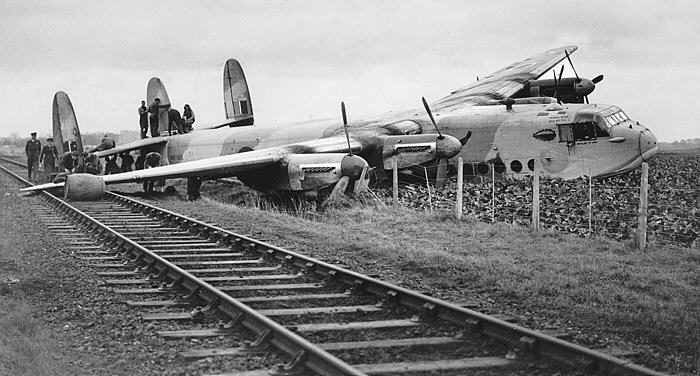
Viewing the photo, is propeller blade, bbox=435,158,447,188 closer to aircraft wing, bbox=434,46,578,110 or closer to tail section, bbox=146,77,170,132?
aircraft wing, bbox=434,46,578,110

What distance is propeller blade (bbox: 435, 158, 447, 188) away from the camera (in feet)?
62.5

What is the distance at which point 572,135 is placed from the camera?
1775 centimetres

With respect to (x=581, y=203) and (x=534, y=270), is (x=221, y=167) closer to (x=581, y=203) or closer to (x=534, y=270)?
(x=581, y=203)

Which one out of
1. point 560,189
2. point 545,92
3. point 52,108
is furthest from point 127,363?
point 52,108

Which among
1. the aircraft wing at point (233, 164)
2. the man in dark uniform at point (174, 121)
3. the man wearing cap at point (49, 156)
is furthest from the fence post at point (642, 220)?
the man wearing cap at point (49, 156)

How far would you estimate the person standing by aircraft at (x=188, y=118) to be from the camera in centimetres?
3077

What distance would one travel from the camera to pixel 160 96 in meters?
31.6

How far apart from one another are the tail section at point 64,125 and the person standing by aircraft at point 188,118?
14.0ft

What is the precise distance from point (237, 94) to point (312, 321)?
25.9 m

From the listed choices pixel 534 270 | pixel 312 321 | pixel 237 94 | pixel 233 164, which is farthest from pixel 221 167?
pixel 237 94

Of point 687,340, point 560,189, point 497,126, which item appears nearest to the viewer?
point 687,340

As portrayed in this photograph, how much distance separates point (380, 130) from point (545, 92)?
7.03m

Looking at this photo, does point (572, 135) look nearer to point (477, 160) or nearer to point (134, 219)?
point (477, 160)

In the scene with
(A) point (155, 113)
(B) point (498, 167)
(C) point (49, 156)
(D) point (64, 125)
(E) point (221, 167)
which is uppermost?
(A) point (155, 113)
